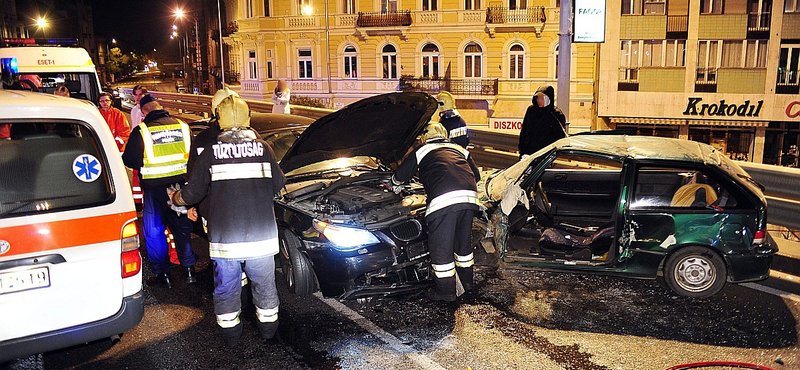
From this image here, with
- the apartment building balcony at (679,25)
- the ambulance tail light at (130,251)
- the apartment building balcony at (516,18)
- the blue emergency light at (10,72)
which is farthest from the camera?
the apartment building balcony at (516,18)

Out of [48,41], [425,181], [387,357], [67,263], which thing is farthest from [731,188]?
[48,41]

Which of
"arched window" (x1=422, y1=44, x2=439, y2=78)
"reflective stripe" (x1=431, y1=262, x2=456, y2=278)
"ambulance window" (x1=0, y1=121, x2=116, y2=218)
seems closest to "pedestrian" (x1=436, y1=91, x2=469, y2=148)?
"reflective stripe" (x1=431, y1=262, x2=456, y2=278)

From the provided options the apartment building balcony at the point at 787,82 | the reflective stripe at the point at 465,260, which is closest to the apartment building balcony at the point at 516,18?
the apartment building balcony at the point at 787,82

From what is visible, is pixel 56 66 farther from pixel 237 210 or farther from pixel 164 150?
pixel 237 210

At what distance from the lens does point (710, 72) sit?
25406 millimetres

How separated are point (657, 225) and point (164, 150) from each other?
4361 millimetres

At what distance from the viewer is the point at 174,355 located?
179 inches

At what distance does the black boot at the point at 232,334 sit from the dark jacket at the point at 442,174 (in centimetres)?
178

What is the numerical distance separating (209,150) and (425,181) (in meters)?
1.87

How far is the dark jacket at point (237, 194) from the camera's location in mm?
4457

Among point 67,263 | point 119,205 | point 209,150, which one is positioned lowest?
point 67,263

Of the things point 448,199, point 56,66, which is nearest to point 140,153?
point 448,199

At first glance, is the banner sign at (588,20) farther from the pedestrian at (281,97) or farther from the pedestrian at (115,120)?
the pedestrian at (281,97)

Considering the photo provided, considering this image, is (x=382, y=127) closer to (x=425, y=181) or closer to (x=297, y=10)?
(x=425, y=181)
